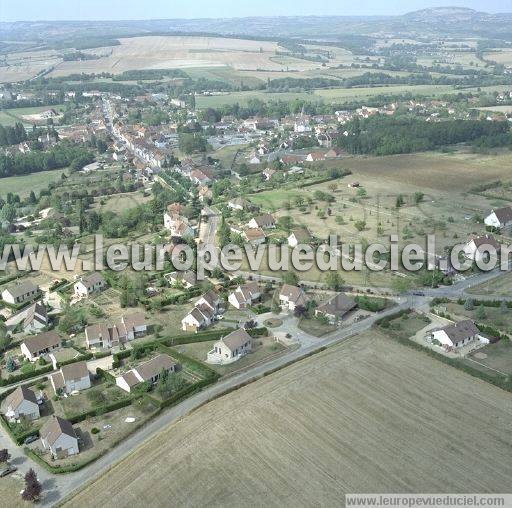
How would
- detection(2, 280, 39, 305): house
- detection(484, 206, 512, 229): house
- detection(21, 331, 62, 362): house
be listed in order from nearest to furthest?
detection(21, 331, 62, 362): house, detection(2, 280, 39, 305): house, detection(484, 206, 512, 229): house

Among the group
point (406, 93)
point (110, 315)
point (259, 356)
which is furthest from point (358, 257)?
point (406, 93)

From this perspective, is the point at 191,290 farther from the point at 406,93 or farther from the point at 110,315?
the point at 406,93

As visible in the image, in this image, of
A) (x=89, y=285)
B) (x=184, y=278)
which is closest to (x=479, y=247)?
(x=184, y=278)

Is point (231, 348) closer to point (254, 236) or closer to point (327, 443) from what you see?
point (327, 443)

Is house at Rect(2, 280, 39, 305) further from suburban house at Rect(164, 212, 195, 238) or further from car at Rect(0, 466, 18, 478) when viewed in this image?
car at Rect(0, 466, 18, 478)

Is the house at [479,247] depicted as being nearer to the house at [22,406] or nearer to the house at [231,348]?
the house at [231,348]

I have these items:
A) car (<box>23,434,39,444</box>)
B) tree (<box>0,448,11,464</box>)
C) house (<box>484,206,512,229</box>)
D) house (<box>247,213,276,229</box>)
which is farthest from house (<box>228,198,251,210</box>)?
tree (<box>0,448,11,464</box>)
